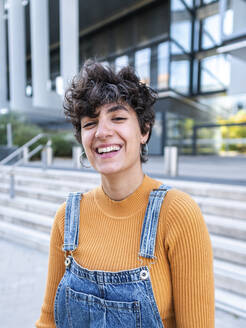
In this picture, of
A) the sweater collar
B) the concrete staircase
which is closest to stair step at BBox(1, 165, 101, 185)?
the concrete staircase

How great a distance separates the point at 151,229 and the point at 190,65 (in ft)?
45.9

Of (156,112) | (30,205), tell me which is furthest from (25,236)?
(156,112)

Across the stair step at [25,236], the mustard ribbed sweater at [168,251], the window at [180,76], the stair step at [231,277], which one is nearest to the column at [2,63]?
the window at [180,76]

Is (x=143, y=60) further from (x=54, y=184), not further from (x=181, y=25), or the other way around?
(x=54, y=184)

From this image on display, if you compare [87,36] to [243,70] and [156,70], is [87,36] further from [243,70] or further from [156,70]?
[243,70]

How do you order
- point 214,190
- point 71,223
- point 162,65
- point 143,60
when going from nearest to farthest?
point 71,223 → point 214,190 → point 162,65 → point 143,60

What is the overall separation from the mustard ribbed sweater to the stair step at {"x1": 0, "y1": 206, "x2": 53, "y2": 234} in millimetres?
3818

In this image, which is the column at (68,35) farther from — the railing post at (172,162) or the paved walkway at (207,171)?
the railing post at (172,162)

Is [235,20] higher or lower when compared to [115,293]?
higher

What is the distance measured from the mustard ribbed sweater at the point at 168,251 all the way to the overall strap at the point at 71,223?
0.03 meters

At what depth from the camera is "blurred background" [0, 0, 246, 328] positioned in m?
3.31

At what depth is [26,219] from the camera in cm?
493

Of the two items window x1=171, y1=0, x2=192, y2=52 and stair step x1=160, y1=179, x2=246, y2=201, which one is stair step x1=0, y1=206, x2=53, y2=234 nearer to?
stair step x1=160, y1=179, x2=246, y2=201

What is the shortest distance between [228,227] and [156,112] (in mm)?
4128
